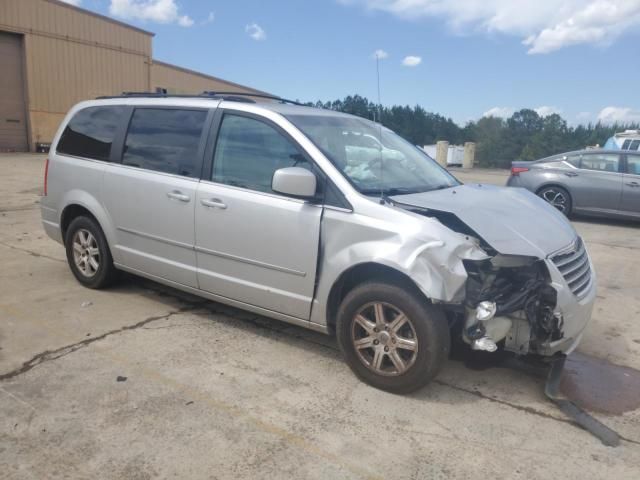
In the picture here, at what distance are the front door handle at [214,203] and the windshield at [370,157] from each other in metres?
0.80

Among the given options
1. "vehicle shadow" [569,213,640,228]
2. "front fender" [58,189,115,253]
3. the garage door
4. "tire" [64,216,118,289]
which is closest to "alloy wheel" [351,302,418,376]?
"front fender" [58,189,115,253]

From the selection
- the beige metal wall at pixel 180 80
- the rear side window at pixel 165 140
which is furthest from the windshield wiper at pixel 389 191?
the beige metal wall at pixel 180 80

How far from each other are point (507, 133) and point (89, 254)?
55.6 metres

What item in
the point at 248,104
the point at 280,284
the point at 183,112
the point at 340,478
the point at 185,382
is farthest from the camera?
the point at 183,112

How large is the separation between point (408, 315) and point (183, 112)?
257 centimetres

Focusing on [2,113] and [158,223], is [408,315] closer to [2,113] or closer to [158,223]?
[158,223]

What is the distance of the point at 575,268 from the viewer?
3.56m

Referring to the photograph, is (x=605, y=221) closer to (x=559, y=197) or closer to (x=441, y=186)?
(x=559, y=197)

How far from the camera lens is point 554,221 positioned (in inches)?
154

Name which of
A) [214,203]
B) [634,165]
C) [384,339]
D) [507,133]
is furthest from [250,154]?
[507,133]

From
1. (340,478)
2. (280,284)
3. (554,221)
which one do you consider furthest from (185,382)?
(554,221)

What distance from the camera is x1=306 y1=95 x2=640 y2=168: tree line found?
48034 mm

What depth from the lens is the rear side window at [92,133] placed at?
4980mm

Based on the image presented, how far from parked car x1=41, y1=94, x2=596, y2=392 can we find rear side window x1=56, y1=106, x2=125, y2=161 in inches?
0.9
